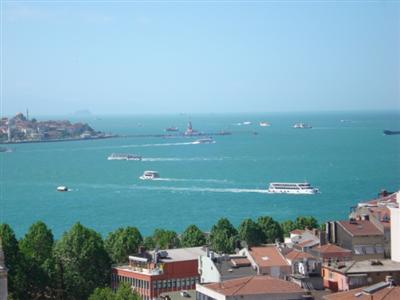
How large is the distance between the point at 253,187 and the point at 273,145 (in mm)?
42366

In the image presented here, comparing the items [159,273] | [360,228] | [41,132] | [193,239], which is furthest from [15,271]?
[41,132]

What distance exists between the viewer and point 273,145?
97.2 metres

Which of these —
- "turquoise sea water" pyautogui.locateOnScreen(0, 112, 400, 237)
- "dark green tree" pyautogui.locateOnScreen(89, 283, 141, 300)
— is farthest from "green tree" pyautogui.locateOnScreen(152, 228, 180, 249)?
"turquoise sea water" pyautogui.locateOnScreen(0, 112, 400, 237)

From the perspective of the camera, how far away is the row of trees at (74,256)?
19.9 metres

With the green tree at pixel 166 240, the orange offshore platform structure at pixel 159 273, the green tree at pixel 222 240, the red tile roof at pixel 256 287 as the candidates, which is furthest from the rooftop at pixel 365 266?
the green tree at pixel 166 240

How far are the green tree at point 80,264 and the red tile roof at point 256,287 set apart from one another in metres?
7.17

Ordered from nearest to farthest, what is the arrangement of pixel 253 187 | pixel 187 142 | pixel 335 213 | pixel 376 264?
pixel 376 264
pixel 335 213
pixel 253 187
pixel 187 142

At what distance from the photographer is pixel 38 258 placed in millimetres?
21562

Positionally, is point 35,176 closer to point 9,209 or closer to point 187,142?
point 9,209

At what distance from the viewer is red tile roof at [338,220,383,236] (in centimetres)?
1830

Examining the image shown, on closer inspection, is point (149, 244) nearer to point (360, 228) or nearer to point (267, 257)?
point (267, 257)

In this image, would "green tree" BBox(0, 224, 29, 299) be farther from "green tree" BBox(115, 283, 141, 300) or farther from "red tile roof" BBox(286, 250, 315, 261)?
"red tile roof" BBox(286, 250, 315, 261)

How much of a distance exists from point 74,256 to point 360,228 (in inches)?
302

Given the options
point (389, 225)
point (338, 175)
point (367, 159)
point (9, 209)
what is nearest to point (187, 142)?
point (367, 159)
